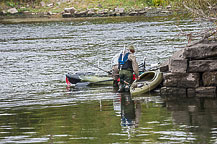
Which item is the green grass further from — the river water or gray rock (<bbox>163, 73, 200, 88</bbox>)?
gray rock (<bbox>163, 73, 200, 88</bbox>)

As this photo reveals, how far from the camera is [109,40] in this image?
3731cm

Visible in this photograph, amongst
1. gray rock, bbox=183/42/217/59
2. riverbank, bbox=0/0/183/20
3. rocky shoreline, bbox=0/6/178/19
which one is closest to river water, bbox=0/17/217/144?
gray rock, bbox=183/42/217/59

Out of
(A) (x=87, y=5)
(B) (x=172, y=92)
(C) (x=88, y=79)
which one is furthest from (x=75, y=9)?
(B) (x=172, y=92)

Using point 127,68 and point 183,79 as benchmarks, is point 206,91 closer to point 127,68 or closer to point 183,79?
point 183,79

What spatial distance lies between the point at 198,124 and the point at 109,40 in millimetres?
26041

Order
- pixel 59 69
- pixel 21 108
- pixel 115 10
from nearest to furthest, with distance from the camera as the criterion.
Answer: pixel 21 108
pixel 59 69
pixel 115 10

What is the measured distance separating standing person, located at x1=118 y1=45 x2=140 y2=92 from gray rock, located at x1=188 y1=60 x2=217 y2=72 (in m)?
2.17

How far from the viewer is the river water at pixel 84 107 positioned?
11.0 meters

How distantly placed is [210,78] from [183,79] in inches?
34.4

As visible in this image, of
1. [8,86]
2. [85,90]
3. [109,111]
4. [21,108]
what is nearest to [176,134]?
[109,111]

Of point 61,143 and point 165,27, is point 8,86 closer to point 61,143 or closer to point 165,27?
point 61,143

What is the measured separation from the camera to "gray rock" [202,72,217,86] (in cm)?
1565

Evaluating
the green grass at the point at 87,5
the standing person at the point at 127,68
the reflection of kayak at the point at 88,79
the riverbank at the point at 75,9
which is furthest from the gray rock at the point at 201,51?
the green grass at the point at 87,5

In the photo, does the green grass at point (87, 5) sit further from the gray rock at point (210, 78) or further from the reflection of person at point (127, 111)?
the gray rock at point (210, 78)
